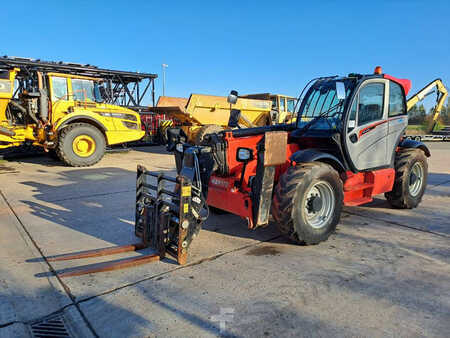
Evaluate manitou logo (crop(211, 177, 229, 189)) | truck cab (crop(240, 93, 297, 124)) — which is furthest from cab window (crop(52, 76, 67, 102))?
manitou logo (crop(211, 177, 229, 189))

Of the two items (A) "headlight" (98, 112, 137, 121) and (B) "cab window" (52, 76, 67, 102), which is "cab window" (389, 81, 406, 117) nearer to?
(A) "headlight" (98, 112, 137, 121)

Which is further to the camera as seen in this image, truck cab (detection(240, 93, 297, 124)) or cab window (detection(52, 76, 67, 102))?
truck cab (detection(240, 93, 297, 124))

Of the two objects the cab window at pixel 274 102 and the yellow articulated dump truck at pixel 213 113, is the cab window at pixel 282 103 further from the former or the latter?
the yellow articulated dump truck at pixel 213 113

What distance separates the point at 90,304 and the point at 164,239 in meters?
1.03

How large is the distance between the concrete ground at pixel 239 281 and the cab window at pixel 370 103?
1527 mm

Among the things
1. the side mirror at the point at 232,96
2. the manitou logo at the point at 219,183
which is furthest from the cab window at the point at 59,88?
the manitou logo at the point at 219,183

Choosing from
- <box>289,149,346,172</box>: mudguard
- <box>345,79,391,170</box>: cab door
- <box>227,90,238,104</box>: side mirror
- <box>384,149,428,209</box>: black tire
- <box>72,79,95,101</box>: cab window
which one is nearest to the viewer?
<box>289,149,346,172</box>: mudguard

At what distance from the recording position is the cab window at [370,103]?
4.51 m

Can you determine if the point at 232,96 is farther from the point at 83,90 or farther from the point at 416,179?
the point at 83,90

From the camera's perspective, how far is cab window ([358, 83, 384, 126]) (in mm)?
4508

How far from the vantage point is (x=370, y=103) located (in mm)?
4641

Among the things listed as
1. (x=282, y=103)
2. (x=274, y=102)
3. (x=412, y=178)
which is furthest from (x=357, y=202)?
(x=282, y=103)

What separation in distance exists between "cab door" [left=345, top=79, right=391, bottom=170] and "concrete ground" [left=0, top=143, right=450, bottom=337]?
3.09 feet

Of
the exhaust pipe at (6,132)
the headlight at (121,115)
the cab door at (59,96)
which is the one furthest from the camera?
the headlight at (121,115)
